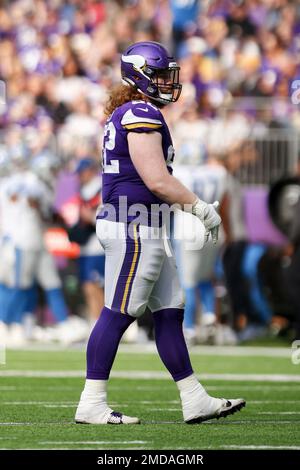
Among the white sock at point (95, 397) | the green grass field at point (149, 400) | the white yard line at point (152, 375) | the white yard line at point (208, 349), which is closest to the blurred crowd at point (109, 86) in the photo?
the white yard line at point (208, 349)

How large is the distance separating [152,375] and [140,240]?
3.75 metres

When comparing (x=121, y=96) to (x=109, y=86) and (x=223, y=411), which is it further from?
(x=109, y=86)

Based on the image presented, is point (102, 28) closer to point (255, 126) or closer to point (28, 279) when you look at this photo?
point (255, 126)

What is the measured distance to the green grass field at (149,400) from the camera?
6.44 metres

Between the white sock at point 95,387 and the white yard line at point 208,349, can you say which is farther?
the white yard line at point 208,349

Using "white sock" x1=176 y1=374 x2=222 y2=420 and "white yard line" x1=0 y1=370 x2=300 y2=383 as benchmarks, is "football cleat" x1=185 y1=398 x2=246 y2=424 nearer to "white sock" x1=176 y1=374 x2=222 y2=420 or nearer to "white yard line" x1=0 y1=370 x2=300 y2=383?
"white sock" x1=176 y1=374 x2=222 y2=420

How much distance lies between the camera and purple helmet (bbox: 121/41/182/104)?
24.0ft

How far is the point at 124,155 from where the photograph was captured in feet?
23.7

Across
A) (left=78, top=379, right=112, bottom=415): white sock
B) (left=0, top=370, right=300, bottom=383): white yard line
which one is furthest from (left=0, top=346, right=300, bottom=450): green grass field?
(left=78, top=379, right=112, bottom=415): white sock

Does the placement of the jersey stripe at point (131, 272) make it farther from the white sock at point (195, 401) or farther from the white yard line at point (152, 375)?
the white yard line at point (152, 375)

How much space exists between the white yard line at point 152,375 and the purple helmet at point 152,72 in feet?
11.7

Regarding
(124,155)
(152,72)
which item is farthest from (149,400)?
(152,72)
